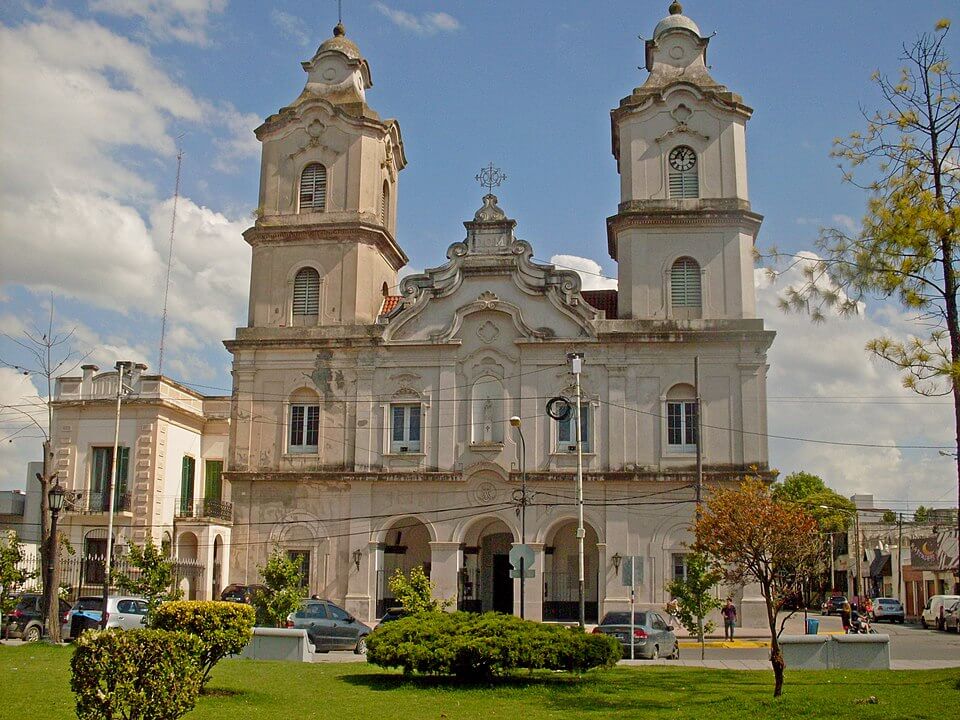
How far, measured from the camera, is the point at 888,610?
57.6 m

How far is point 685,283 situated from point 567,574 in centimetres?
1229

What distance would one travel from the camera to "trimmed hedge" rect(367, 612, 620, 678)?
18500 millimetres

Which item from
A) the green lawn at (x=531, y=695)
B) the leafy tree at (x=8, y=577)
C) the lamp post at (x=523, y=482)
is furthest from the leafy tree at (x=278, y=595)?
the lamp post at (x=523, y=482)

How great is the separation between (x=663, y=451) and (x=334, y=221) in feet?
53.4

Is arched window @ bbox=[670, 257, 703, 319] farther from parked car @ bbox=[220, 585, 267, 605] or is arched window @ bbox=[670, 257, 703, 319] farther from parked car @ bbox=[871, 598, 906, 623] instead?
parked car @ bbox=[871, 598, 906, 623]

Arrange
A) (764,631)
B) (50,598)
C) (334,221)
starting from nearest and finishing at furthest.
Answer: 1. (50,598)
2. (764,631)
3. (334,221)

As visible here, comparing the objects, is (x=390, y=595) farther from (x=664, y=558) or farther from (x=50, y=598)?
(x=50, y=598)

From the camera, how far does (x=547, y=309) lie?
41.2 m

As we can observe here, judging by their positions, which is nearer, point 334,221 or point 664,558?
point 664,558

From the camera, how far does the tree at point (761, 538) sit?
702 inches

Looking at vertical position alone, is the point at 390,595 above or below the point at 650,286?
below

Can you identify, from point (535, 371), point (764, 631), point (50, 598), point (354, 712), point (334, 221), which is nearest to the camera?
point (354, 712)

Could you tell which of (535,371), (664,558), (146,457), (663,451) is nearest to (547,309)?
(535,371)

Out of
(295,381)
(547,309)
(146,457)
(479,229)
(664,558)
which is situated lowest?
(664,558)
